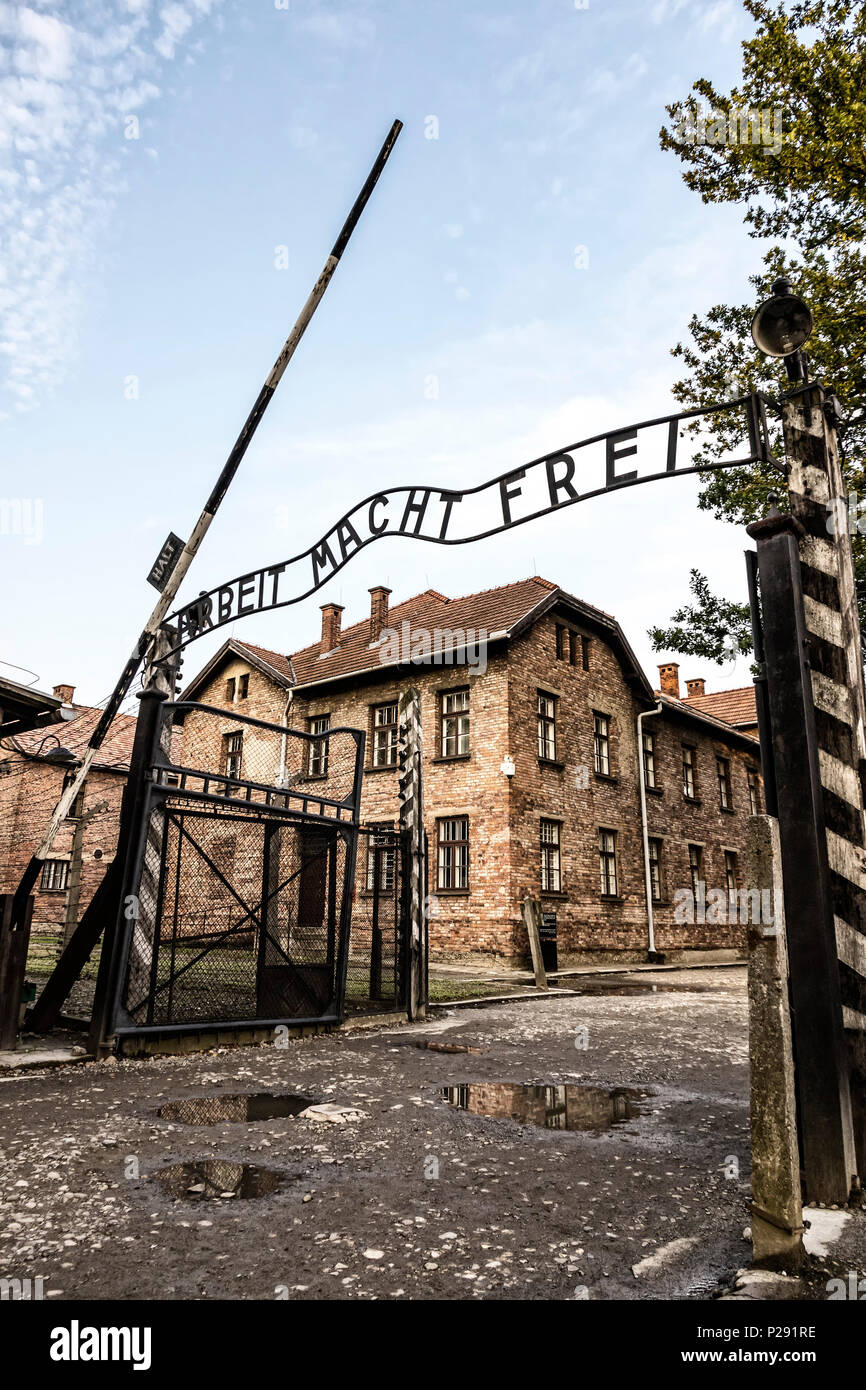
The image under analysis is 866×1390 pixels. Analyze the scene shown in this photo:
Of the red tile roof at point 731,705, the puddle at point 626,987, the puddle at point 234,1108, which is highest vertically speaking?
the red tile roof at point 731,705

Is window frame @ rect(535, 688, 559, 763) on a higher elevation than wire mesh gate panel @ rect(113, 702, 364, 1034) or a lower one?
higher

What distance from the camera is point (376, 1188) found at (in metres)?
3.65

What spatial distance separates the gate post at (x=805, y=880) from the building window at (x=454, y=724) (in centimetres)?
Result: 1542

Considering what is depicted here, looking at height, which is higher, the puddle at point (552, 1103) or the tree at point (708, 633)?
the tree at point (708, 633)

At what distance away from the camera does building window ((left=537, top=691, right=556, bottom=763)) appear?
65.1 feet

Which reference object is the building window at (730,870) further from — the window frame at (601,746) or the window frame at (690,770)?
the window frame at (601,746)

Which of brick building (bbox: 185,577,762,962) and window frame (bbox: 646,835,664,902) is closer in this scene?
brick building (bbox: 185,577,762,962)

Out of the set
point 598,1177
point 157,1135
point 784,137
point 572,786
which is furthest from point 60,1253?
point 572,786

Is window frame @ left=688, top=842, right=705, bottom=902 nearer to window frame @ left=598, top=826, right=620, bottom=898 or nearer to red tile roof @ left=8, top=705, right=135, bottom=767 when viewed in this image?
window frame @ left=598, top=826, right=620, bottom=898

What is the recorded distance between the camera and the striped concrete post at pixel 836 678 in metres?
3.68

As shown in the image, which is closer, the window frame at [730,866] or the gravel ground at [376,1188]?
the gravel ground at [376,1188]

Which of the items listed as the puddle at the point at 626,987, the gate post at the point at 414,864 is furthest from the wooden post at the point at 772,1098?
the puddle at the point at 626,987

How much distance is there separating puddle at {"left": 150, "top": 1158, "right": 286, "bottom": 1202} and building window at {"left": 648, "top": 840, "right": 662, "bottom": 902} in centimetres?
Answer: 2044

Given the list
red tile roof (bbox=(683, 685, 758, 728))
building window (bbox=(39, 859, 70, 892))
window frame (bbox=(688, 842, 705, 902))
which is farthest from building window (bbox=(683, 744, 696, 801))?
building window (bbox=(39, 859, 70, 892))
